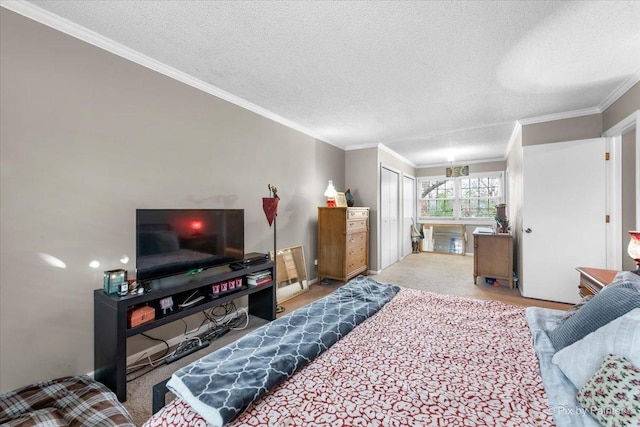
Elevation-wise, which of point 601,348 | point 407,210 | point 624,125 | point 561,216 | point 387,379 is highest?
point 624,125

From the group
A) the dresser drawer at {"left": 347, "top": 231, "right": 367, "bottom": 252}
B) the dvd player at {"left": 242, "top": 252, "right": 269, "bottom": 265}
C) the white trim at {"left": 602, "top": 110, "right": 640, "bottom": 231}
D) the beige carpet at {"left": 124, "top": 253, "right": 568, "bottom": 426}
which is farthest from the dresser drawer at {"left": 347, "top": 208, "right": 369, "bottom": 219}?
the white trim at {"left": 602, "top": 110, "right": 640, "bottom": 231}

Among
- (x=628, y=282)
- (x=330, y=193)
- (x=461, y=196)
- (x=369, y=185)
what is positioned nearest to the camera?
(x=628, y=282)

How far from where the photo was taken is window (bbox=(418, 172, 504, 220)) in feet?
21.7

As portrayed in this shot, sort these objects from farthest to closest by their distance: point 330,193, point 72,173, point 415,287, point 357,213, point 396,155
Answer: point 396,155 < point 357,213 < point 330,193 < point 415,287 < point 72,173

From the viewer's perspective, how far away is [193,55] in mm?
2189

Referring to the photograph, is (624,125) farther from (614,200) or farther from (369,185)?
(369,185)

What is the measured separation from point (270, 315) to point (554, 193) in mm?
3822

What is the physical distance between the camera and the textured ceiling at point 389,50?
1698 millimetres

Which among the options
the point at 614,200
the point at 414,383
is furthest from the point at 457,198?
the point at 414,383

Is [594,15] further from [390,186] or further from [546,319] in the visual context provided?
[390,186]

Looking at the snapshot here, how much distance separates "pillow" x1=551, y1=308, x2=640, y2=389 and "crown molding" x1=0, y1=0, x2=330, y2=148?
3252 mm

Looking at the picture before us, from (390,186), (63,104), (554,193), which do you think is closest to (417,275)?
(390,186)

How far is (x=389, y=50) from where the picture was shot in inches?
82.7

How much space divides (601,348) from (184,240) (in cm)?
256
